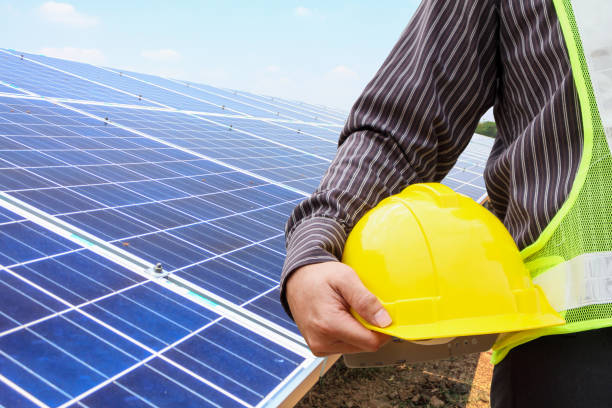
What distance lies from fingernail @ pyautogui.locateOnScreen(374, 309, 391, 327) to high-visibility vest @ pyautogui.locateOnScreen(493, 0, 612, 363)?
366mm

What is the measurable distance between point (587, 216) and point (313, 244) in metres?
0.65

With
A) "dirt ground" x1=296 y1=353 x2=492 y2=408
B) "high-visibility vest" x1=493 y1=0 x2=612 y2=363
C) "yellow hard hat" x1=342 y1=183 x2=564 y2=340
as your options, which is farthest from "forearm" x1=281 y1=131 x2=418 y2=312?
"dirt ground" x1=296 y1=353 x2=492 y2=408

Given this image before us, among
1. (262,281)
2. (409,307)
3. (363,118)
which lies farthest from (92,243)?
(409,307)

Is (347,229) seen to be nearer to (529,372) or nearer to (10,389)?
(529,372)

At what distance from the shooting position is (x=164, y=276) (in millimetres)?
3871

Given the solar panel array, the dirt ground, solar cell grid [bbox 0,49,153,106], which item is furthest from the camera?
solar cell grid [bbox 0,49,153,106]

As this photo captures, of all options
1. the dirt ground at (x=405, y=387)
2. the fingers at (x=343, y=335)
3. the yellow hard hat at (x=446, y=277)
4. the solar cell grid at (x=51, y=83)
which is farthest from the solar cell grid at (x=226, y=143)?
the fingers at (x=343, y=335)

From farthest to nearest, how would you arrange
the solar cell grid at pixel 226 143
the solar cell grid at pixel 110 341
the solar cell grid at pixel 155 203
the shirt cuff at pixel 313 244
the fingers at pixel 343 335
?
the solar cell grid at pixel 226 143, the solar cell grid at pixel 155 203, the solar cell grid at pixel 110 341, the shirt cuff at pixel 313 244, the fingers at pixel 343 335

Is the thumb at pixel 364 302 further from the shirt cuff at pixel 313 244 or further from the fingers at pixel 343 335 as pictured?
the shirt cuff at pixel 313 244

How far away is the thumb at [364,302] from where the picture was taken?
4.10 ft

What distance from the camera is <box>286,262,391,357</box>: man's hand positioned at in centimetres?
125

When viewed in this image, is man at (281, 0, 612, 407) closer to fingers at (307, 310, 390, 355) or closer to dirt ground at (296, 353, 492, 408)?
fingers at (307, 310, 390, 355)

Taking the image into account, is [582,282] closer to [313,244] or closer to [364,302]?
[364,302]

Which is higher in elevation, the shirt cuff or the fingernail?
the shirt cuff
